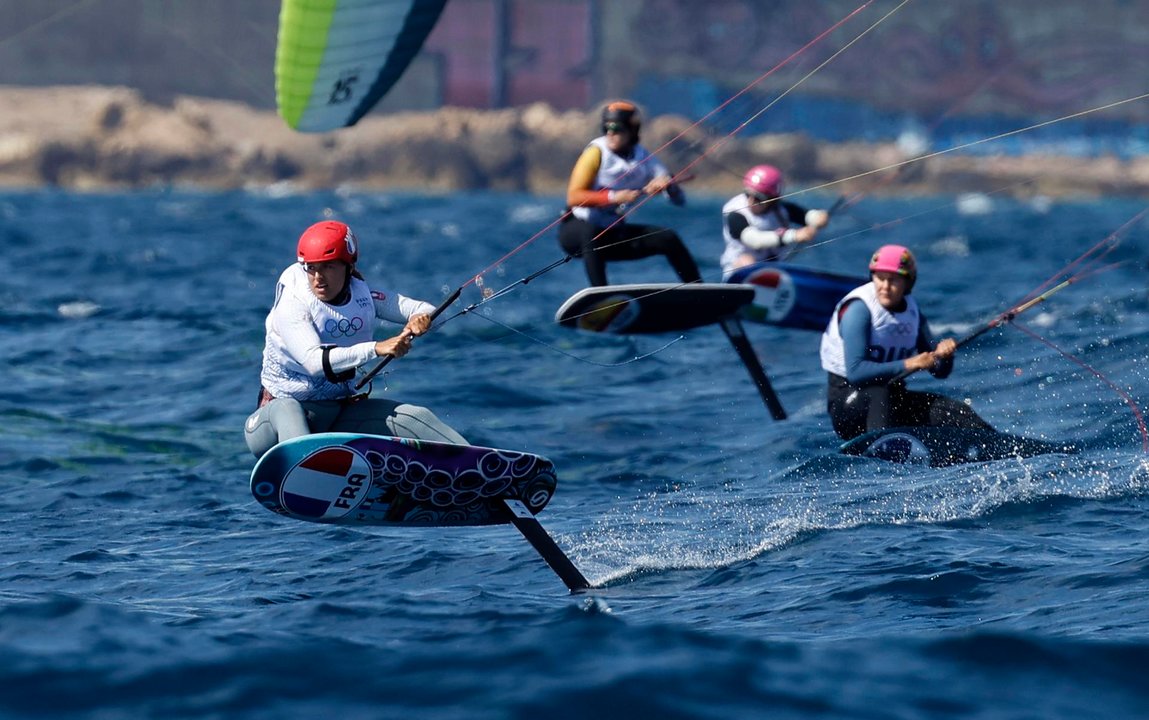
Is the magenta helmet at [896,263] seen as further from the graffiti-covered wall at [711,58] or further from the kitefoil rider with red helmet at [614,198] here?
the graffiti-covered wall at [711,58]

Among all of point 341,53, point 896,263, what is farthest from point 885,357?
point 341,53

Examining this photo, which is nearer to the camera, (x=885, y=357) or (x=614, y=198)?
(x=885, y=357)

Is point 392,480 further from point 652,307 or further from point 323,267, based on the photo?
point 652,307

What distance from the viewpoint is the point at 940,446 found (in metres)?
9.18

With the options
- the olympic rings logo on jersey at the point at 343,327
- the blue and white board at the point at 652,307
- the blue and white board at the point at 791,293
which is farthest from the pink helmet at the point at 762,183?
the olympic rings logo on jersey at the point at 343,327

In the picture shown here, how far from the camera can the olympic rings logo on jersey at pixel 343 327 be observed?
733 cm

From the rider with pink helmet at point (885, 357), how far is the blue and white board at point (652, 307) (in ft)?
7.24

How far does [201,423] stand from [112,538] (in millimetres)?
3298

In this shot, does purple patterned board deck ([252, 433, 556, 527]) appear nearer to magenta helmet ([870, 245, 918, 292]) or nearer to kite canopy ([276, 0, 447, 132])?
magenta helmet ([870, 245, 918, 292])

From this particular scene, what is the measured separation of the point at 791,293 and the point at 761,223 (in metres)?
0.64

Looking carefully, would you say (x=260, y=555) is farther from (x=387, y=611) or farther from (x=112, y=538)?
(x=387, y=611)

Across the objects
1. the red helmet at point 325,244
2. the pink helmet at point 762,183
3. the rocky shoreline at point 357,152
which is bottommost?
the red helmet at point 325,244

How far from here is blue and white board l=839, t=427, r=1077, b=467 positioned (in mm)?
9141

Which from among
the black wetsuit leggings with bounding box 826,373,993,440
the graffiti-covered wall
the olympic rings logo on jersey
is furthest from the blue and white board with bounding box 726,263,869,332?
the graffiti-covered wall
